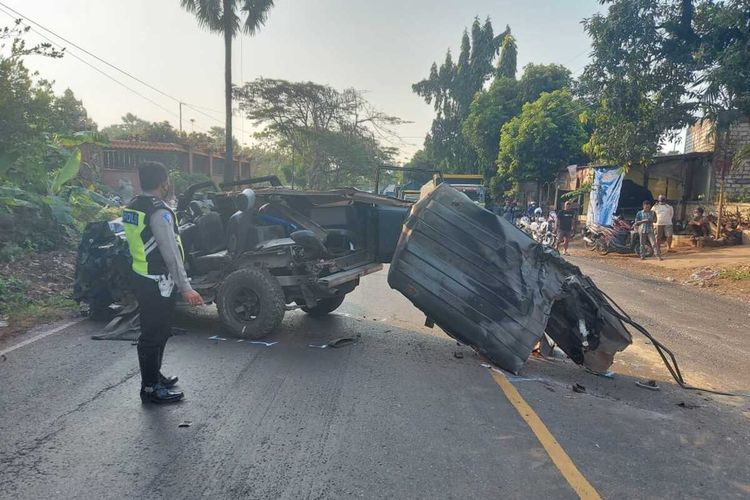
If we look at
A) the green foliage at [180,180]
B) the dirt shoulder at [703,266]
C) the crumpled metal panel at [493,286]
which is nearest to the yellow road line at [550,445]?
the crumpled metal panel at [493,286]

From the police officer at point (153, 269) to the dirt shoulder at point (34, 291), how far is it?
3226 mm

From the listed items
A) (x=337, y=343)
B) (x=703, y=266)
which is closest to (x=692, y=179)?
(x=703, y=266)

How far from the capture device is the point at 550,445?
3.68 metres

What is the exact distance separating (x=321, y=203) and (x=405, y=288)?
2.43 m

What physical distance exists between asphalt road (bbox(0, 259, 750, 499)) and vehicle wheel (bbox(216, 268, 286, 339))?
0.22 m

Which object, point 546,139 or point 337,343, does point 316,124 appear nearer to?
point 546,139

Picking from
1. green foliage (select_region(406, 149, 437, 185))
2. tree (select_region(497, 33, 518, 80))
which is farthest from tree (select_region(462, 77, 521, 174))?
tree (select_region(497, 33, 518, 80))

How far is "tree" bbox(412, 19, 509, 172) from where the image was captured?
4328 cm

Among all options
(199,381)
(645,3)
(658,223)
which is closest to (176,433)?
(199,381)

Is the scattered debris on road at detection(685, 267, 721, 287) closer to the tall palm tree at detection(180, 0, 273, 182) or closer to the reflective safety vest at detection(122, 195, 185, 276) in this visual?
the reflective safety vest at detection(122, 195, 185, 276)

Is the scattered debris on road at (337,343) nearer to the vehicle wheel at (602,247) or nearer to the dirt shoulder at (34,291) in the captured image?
the dirt shoulder at (34,291)

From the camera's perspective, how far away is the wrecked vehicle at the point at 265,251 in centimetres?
629

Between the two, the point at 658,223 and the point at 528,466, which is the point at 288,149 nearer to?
the point at 658,223

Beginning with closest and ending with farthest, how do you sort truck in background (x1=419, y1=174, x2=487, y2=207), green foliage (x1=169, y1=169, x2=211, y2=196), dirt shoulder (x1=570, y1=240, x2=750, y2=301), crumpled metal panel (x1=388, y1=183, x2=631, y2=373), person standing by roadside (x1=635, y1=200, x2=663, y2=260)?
1. crumpled metal panel (x1=388, y1=183, x2=631, y2=373)
2. dirt shoulder (x1=570, y1=240, x2=750, y2=301)
3. person standing by roadside (x1=635, y1=200, x2=663, y2=260)
4. truck in background (x1=419, y1=174, x2=487, y2=207)
5. green foliage (x1=169, y1=169, x2=211, y2=196)
